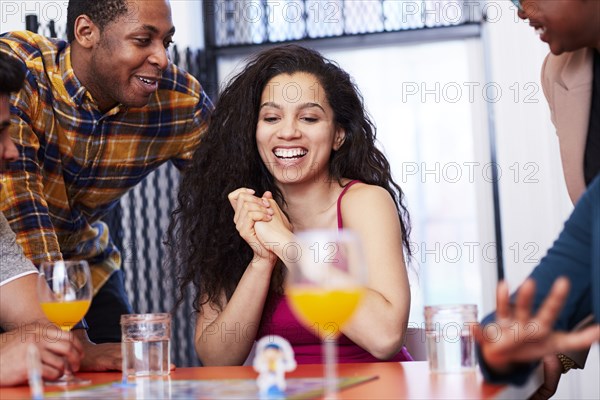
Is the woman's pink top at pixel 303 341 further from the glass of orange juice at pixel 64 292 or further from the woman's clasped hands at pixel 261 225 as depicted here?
the glass of orange juice at pixel 64 292

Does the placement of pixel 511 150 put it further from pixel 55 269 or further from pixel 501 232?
pixel 55 269

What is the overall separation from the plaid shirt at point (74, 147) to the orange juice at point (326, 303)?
1.25 m

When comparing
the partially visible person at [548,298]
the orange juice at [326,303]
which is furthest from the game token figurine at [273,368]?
the partially visible person at [548,298]

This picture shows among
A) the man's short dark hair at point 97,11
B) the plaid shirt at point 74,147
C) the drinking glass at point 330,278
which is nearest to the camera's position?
the drinking glass at point 330,278

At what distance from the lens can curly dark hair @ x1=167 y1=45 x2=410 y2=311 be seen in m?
2.34

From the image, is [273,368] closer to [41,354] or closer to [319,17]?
[41,354]

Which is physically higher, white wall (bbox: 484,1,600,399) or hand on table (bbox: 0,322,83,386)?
white wall (bbox: 484,1,600,399)

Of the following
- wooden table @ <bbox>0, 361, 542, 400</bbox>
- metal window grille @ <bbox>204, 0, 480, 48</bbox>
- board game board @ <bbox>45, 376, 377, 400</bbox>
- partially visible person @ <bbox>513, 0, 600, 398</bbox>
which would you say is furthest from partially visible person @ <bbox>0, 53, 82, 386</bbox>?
metal window grille @ <bbox>204, 0, 480, 48</bbox>

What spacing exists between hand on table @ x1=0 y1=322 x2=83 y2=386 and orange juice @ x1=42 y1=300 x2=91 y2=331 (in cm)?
4

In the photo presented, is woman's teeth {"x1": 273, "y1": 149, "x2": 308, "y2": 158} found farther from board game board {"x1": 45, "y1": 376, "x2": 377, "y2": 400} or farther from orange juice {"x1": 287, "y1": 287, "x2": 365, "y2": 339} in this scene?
orange juice {"x1": 287, "y1": 287, "x2": 365, "y2": 339}

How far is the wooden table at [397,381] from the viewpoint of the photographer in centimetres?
133

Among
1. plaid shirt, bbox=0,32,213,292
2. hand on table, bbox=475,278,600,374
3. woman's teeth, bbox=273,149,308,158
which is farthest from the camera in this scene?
plaid shirt, bbox=0,32,213,292

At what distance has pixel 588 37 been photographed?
1822 mm

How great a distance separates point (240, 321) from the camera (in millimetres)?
2121
